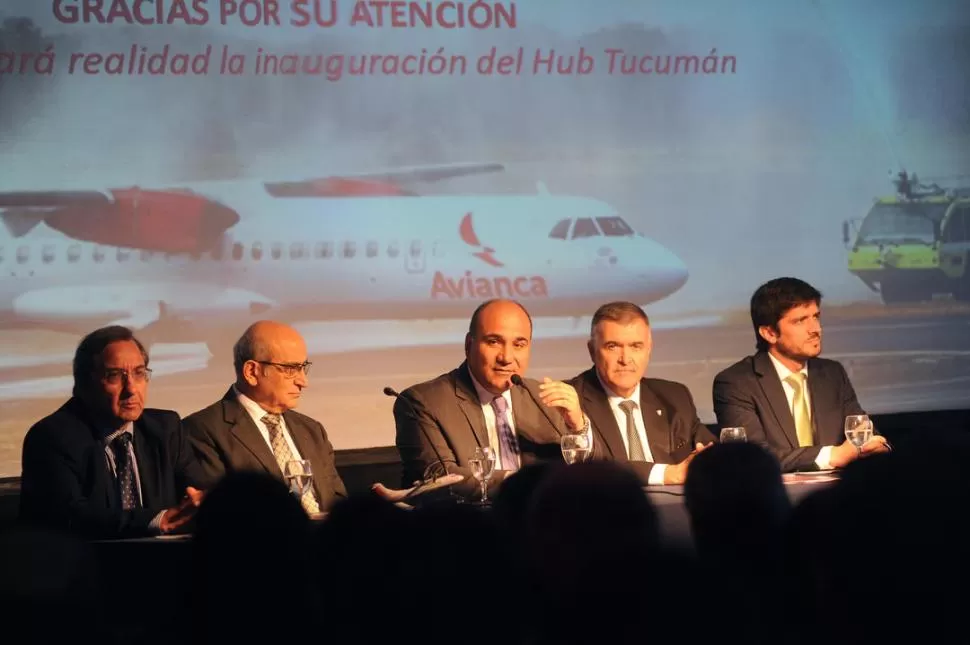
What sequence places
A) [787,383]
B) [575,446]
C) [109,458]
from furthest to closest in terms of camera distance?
[787,383] → [575,446] → [109,458]

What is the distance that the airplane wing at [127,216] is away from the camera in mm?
5797

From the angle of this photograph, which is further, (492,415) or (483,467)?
(492,415)

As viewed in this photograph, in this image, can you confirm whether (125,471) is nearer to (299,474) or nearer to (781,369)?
(299,474)

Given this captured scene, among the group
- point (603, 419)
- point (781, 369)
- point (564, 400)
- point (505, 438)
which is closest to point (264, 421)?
point (505, 438)

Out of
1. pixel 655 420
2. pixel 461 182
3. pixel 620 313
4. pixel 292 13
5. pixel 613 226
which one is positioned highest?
pixel 292 13

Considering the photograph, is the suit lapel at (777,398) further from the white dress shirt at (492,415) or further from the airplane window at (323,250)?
the airplane window at (323,250)

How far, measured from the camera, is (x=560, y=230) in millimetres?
6355

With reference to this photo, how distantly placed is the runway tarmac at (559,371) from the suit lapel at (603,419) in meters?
1.25

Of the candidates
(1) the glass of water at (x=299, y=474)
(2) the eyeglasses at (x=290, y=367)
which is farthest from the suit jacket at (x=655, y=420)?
(1) the glass of water at (x=299, y=474)

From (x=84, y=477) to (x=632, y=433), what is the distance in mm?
2132

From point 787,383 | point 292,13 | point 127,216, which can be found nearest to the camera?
point 787,383

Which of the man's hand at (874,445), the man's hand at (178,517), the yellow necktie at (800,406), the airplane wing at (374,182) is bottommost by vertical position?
the man's hand at (178,517)

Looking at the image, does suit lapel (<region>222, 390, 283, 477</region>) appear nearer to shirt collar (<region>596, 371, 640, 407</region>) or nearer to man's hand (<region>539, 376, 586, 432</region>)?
man's hand (<region>539, 376, 586, 432</region>)

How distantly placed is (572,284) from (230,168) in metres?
1.74
